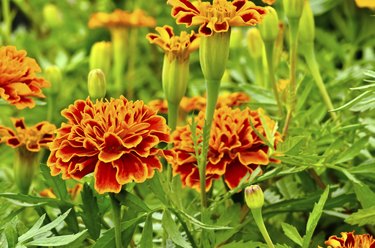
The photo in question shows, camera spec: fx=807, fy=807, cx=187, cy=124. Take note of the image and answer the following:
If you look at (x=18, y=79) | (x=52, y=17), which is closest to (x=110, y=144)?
(x=18, y=79)

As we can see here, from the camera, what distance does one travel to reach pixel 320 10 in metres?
1.28

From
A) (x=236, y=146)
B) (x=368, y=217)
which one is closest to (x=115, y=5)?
(x=236, y=146)

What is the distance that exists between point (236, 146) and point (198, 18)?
13 centimetres

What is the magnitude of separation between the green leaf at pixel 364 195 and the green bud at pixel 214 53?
15 cm

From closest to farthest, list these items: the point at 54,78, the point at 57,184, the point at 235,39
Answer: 1. the point at 57,184
2. the point at 54,78
3. the point at 235,39

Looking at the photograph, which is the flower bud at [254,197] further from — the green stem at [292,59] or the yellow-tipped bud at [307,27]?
the yellow-tipped bud at [307,27]

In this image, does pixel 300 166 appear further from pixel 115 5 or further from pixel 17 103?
pixel 115 5

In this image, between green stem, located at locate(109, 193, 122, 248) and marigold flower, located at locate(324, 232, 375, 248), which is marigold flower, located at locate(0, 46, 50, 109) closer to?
green stem, located at locate(109, 193, 122, 248)

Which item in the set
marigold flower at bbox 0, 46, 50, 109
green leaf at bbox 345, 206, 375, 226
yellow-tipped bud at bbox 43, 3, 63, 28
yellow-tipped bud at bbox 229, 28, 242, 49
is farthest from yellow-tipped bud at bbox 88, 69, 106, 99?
yellow-tipped bud at bbox 43, 3, 63, 28

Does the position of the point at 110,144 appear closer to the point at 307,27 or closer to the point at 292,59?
the point at 292,59

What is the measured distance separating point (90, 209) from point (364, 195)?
228mm

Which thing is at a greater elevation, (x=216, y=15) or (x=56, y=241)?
(x=216, y=15)

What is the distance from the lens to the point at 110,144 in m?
0.60

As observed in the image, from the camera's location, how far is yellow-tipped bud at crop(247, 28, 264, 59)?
95cm
